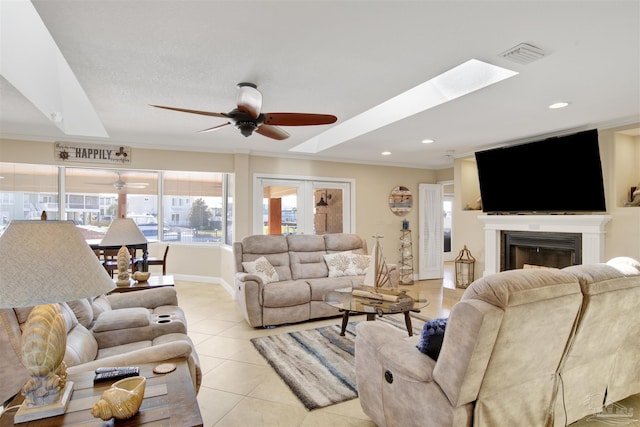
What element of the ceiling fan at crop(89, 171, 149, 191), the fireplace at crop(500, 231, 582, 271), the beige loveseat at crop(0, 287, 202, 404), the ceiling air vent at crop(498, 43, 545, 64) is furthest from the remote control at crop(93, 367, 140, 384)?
the ceiling fan at crop(89, 171, 149, 191)

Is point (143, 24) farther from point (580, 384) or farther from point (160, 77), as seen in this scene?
point (580, 384)

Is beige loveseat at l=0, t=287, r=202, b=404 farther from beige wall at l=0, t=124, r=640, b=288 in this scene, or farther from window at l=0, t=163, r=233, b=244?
window at l=0, t=163, r=233, b=244

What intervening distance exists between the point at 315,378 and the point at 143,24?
2747 mm

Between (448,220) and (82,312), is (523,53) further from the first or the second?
(448,220)

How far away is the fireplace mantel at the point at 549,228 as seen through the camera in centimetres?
412

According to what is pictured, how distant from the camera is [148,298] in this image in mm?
3156

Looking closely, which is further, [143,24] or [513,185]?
[513,185]

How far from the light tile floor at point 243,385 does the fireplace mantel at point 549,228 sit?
1.28m

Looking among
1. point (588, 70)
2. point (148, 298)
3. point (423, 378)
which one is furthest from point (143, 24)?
point (588, 70)

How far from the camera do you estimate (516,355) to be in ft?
5.49

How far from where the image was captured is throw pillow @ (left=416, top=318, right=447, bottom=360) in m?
1.89

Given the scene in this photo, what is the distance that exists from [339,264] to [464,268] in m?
2.18

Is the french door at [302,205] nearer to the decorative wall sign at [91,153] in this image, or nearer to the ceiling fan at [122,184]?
the decorative wall sign at [91,153]

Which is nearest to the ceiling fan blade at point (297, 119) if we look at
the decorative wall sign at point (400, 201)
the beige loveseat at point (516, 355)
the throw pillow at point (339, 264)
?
the beige loveseat at point (516, 355)
